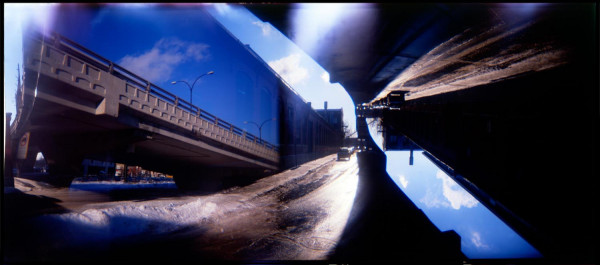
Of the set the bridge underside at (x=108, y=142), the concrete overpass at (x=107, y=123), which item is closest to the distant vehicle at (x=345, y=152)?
the concrete overpass at (x=107, y=123)

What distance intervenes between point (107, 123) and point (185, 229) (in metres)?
5.23

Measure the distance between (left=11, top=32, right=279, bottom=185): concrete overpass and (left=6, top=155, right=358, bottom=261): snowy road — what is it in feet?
7.03

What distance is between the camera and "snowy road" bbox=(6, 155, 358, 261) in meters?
3.41

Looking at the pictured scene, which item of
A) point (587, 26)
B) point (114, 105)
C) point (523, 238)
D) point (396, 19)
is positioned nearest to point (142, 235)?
point (114, 105)

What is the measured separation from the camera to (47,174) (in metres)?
4.76

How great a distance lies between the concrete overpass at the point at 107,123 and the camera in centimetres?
425

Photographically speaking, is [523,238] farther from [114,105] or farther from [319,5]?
[114,105]

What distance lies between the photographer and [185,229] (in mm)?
4258

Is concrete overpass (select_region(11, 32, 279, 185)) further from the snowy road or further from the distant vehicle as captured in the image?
the distant vehicle

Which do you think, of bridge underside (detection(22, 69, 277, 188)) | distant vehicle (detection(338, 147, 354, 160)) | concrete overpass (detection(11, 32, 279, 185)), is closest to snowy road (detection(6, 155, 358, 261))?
bridge underside (detection(22, 69, 277, 188))

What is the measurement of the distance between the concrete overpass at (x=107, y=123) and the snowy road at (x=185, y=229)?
7.03ft

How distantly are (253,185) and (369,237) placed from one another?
525cm

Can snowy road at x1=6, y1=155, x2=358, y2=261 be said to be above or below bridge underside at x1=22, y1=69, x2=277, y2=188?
below

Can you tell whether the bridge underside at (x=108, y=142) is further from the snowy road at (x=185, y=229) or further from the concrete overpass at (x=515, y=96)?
the concrete overpass at (x=515, y=96)
